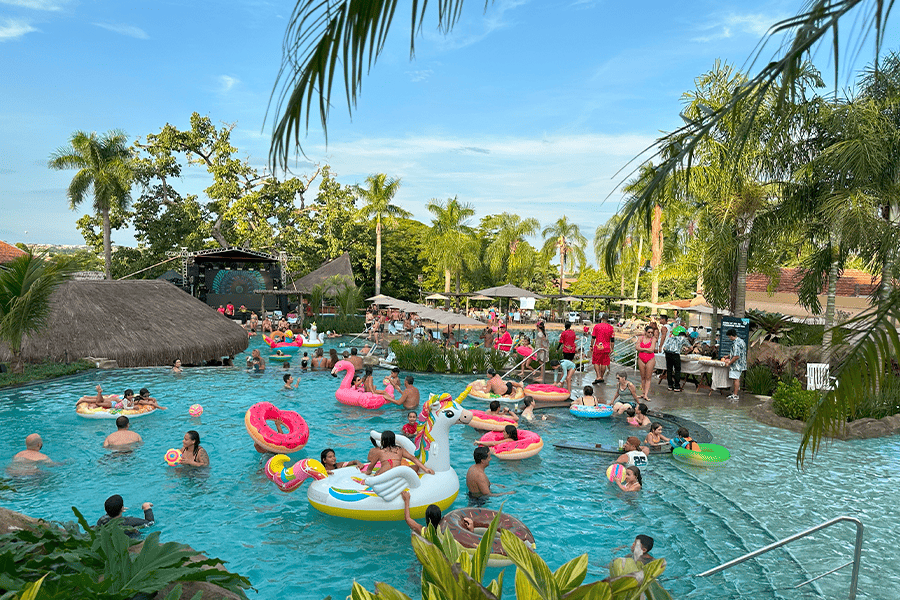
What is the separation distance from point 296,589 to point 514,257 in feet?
152

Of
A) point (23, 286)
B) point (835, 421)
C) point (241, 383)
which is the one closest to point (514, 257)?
point (241, 383)

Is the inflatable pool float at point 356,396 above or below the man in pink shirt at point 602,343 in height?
below

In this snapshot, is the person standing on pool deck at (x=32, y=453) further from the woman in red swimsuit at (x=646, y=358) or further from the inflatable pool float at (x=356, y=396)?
the woman in red swimsuit at (x=646, y=358)

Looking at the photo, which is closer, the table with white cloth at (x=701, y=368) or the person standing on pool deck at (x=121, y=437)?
the person standing on pool deck at (x=121, y=437)

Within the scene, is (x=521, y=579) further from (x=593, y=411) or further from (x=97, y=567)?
(x=593, y=411)

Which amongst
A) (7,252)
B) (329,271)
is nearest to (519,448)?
(329,271)

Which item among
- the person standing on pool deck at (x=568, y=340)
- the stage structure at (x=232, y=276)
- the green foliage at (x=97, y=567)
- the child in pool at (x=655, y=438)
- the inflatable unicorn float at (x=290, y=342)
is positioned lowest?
the child in pool at (x=655, y=438)

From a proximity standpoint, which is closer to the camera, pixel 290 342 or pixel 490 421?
pixel 490 421

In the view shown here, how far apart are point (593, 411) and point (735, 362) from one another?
4.55 metres

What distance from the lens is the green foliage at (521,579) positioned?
163cm

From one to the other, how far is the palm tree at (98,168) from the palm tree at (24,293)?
70.2 feet

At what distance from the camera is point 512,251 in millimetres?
52688

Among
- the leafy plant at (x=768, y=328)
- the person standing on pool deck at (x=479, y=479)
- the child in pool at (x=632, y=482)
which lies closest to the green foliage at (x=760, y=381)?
the leafy plant at (x=768, y=328)

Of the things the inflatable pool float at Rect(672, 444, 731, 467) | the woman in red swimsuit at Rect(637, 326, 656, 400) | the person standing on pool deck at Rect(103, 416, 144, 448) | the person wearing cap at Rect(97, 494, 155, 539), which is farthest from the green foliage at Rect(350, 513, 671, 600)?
the woman in red swimsuit at Rect(637, 326, 656, 400)
